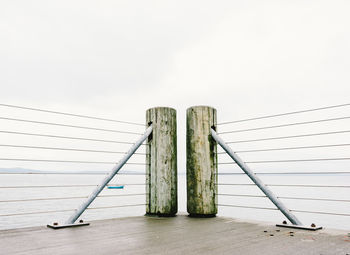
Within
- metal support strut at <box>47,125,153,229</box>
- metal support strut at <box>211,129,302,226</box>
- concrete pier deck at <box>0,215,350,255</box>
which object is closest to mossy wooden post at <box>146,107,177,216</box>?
metal support strut at <box>47,125,153,229</box>

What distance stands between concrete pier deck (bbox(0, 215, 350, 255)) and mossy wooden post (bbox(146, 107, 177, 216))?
0.42m

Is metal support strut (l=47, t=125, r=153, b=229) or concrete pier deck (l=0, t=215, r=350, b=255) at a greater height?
metal support strut (l=47, t=125, r=153, b=229)

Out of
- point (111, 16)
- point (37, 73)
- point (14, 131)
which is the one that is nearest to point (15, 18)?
point (111, 16)

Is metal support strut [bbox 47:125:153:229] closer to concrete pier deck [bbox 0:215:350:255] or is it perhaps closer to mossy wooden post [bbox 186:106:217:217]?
concrete pier deck [bbox 0:215:350:255]

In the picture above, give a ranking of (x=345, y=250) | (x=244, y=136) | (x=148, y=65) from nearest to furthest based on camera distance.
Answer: (x=345, y=250) < (x=244, y=136) < (x=148, y=65)

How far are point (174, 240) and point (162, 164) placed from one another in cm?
123

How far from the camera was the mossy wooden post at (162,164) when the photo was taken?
3.06 m

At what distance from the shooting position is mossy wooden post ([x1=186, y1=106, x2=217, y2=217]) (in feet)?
9.90

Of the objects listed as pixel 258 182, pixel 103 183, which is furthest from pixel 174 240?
pixel 258 182

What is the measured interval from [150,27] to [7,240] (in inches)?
294

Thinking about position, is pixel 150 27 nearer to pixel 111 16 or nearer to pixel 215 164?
pixel 111 16

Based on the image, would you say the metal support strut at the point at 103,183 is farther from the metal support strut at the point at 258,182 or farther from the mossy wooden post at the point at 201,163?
the metal support strut at the point at 258,182

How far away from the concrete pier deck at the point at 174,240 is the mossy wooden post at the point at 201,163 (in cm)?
40

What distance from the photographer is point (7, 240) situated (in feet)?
6.53
